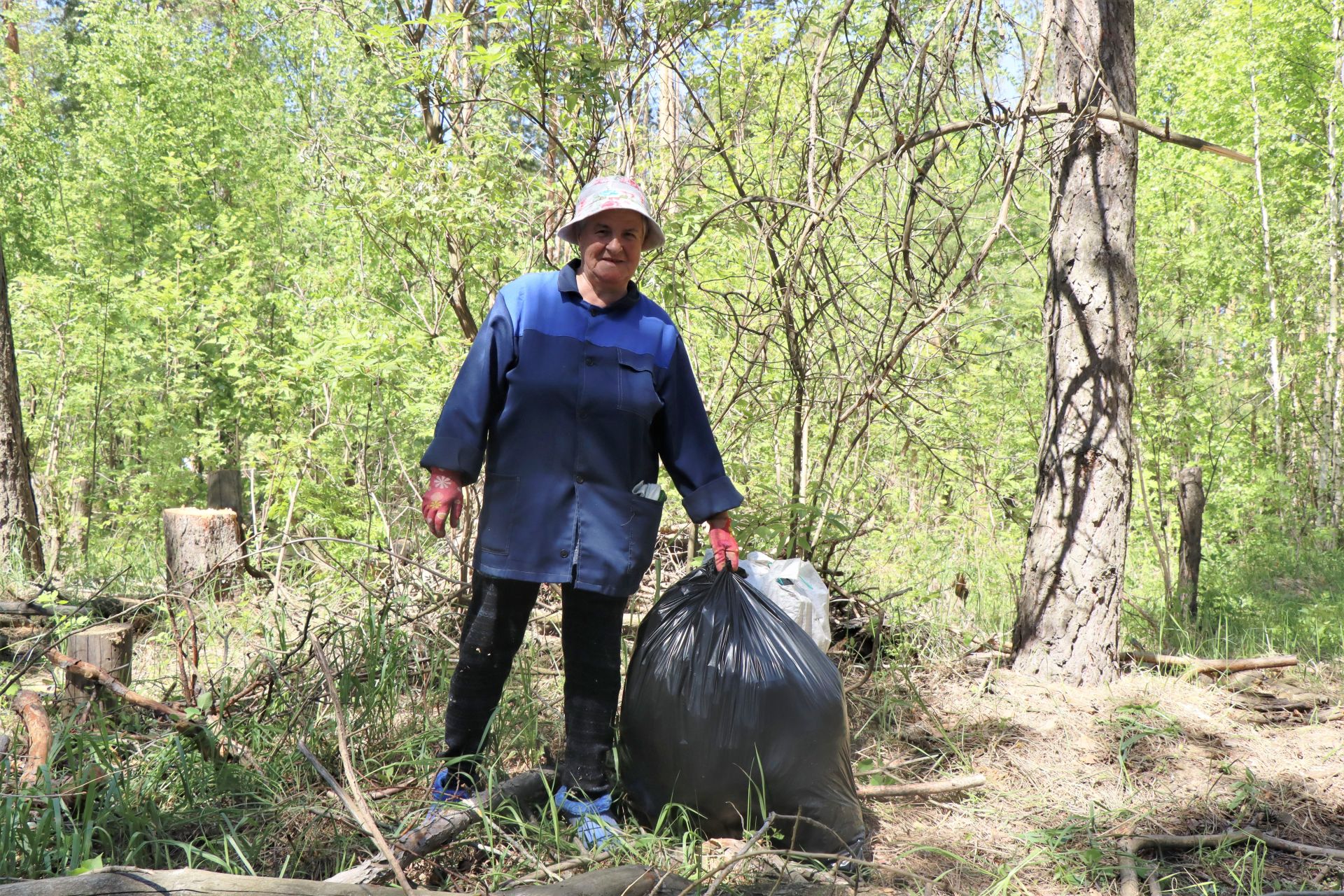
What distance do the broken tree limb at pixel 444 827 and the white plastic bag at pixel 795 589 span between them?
3.08 ft

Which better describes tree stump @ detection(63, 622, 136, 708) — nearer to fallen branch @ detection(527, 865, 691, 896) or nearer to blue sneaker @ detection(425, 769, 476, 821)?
blue sneaker @ detection(425, 769, 476, 821)

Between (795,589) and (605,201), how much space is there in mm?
1420

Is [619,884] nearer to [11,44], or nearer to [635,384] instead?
[635,384]

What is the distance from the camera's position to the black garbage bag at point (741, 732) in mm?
2482

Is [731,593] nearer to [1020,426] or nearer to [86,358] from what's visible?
[1020,426]

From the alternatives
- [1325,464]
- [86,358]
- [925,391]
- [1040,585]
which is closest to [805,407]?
[925,391]

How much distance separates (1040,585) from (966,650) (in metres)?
0.53

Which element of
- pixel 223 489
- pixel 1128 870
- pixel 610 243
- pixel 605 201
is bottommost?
pixel 1128 870

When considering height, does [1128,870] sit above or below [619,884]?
below

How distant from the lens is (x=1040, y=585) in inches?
154

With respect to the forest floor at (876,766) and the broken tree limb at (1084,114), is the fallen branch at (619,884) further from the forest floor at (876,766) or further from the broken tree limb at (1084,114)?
the broken tree limb at (1084,114)

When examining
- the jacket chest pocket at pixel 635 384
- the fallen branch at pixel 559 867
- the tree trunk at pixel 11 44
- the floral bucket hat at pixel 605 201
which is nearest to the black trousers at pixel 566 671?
the fallen branch at pixel 559 867

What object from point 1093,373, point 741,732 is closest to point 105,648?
point 741,732

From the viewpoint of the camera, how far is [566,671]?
2693 mm
